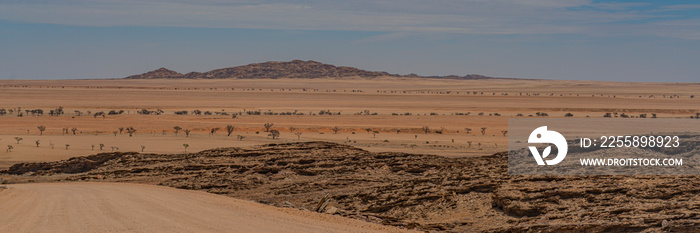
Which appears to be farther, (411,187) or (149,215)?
(411,187)

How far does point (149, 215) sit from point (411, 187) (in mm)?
7318

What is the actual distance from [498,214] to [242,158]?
13179mm

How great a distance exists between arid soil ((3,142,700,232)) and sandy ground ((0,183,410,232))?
67.3 inches

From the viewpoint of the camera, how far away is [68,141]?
43.0m

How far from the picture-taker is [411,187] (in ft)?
60.3

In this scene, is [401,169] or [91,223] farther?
[401,169]

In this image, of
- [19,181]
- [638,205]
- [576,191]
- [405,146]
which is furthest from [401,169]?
[405,146]

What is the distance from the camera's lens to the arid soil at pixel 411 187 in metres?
13.1

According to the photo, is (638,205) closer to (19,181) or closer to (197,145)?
(19,181)

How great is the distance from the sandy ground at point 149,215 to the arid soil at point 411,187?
5.61ft

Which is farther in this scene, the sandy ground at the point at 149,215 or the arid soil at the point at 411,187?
the arid soil at the point at 411,187

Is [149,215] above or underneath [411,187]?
above

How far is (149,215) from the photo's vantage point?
1356cm

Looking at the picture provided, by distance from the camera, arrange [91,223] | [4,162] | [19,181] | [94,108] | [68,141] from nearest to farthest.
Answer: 1. [91,223]
2. [19,181]
3. [4,162]
4. [68,141]
5. [94,108]
